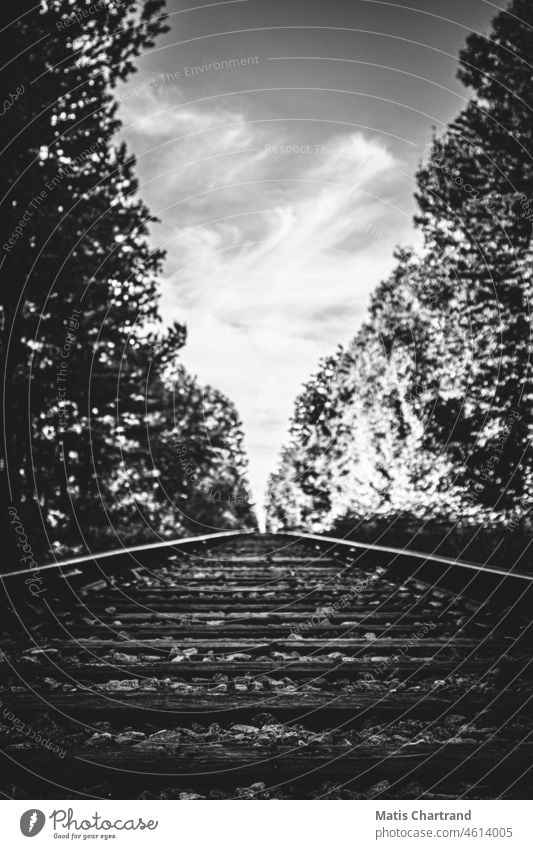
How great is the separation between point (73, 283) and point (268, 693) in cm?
1017

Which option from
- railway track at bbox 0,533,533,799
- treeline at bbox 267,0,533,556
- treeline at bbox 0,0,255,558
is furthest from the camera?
treeline at bbox 267,0,533,556

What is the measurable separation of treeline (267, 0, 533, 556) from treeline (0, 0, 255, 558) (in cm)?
627

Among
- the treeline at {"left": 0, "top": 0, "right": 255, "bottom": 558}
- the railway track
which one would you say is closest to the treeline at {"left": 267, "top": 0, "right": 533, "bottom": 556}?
the railway track

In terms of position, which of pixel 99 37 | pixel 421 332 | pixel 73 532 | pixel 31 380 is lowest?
pixel 73 532

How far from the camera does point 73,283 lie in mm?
10883

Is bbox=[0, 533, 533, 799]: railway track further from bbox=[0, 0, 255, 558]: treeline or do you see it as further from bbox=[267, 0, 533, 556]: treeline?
bbox=[0, 0, 255, 558]: treeline

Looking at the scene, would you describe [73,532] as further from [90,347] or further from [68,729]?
[68,729]

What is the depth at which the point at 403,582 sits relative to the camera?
5121 mm

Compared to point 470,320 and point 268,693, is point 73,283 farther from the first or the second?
point 268,693

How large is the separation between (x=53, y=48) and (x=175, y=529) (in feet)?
62.1

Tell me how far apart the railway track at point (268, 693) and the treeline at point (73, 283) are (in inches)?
188

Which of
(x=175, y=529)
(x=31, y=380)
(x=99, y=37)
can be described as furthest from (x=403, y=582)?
(x=175, y=529)

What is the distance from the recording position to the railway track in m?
1.59

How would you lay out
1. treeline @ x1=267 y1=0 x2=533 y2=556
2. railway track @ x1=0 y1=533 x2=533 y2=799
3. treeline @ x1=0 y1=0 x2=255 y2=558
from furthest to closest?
treeline @ x1=267 y1=0 x2=533 y2=556 < treeline @ x1=0 y1=0 x2=255 y2=558 < railway track @ x1=0 y1=533 x2=533 y2=799
